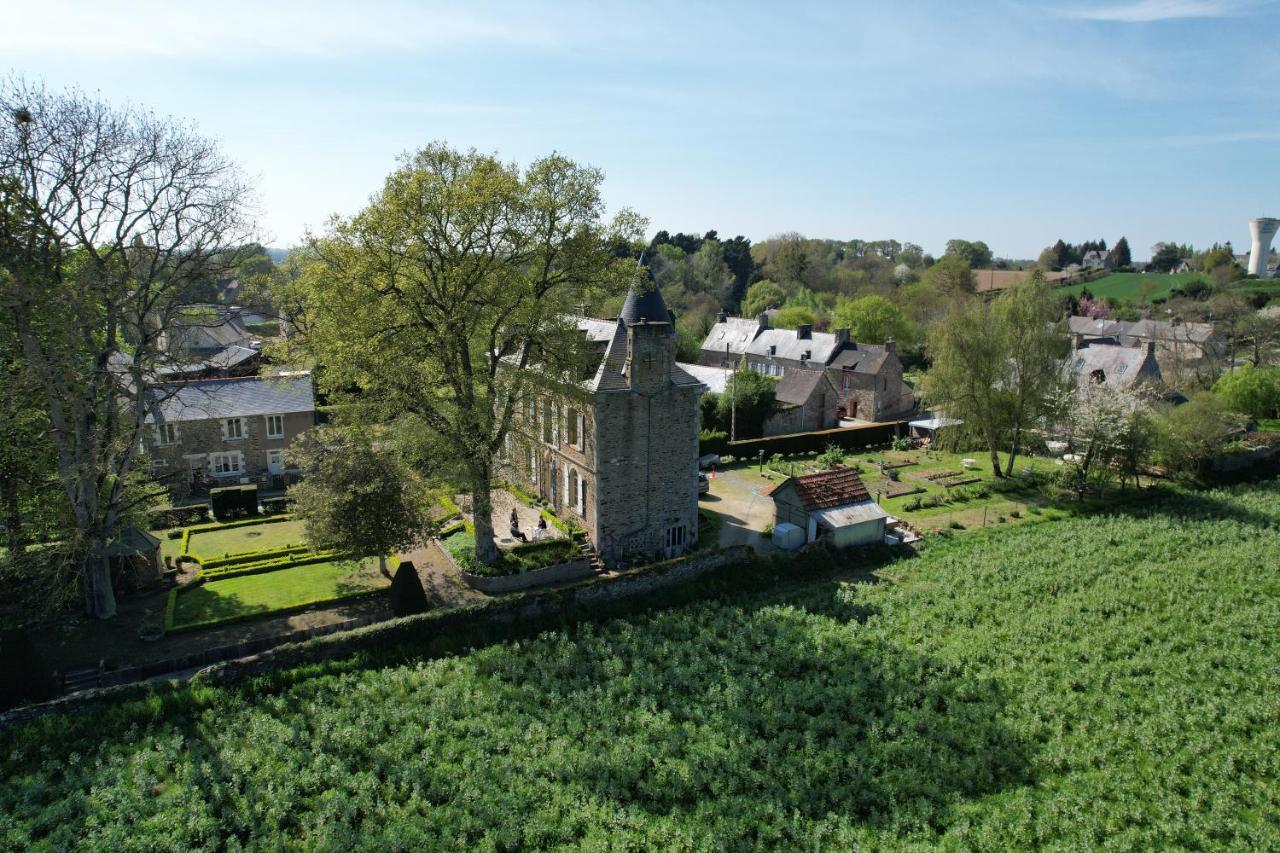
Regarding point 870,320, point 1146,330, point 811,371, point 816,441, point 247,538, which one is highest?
point 870,320

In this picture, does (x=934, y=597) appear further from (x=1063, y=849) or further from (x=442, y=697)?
(x=442, y=697)

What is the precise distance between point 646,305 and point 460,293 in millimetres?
6582

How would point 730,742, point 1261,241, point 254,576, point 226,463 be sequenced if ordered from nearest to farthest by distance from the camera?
1. point 730,742
2. point 254,576
3. point 226,463
4. point 1261,241

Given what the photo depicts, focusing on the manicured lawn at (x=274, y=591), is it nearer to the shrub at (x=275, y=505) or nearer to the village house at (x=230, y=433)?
the shrub at (x=275, y=505)

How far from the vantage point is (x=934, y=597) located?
25.2 meters

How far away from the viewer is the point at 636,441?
27.8 metres

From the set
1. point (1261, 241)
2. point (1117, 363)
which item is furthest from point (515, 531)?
point (1261, 241)

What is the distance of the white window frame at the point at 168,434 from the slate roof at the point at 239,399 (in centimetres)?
45

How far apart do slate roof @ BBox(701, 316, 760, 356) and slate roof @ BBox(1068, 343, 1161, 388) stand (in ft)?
77.5

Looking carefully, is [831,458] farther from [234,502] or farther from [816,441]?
[234,502]

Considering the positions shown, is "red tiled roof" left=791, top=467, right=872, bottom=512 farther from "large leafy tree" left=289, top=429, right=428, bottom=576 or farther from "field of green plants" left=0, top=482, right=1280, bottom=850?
"large leafy tree" left=289, top=429, right=428, bottom=576

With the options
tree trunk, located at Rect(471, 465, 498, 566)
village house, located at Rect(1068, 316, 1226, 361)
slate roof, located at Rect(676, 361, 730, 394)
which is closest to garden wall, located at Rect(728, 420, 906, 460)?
slate roof, located at Rect(676, 361, 730, 394)

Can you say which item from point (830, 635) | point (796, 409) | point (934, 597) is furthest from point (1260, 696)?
point (796, 409)

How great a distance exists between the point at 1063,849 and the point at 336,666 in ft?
55.4
